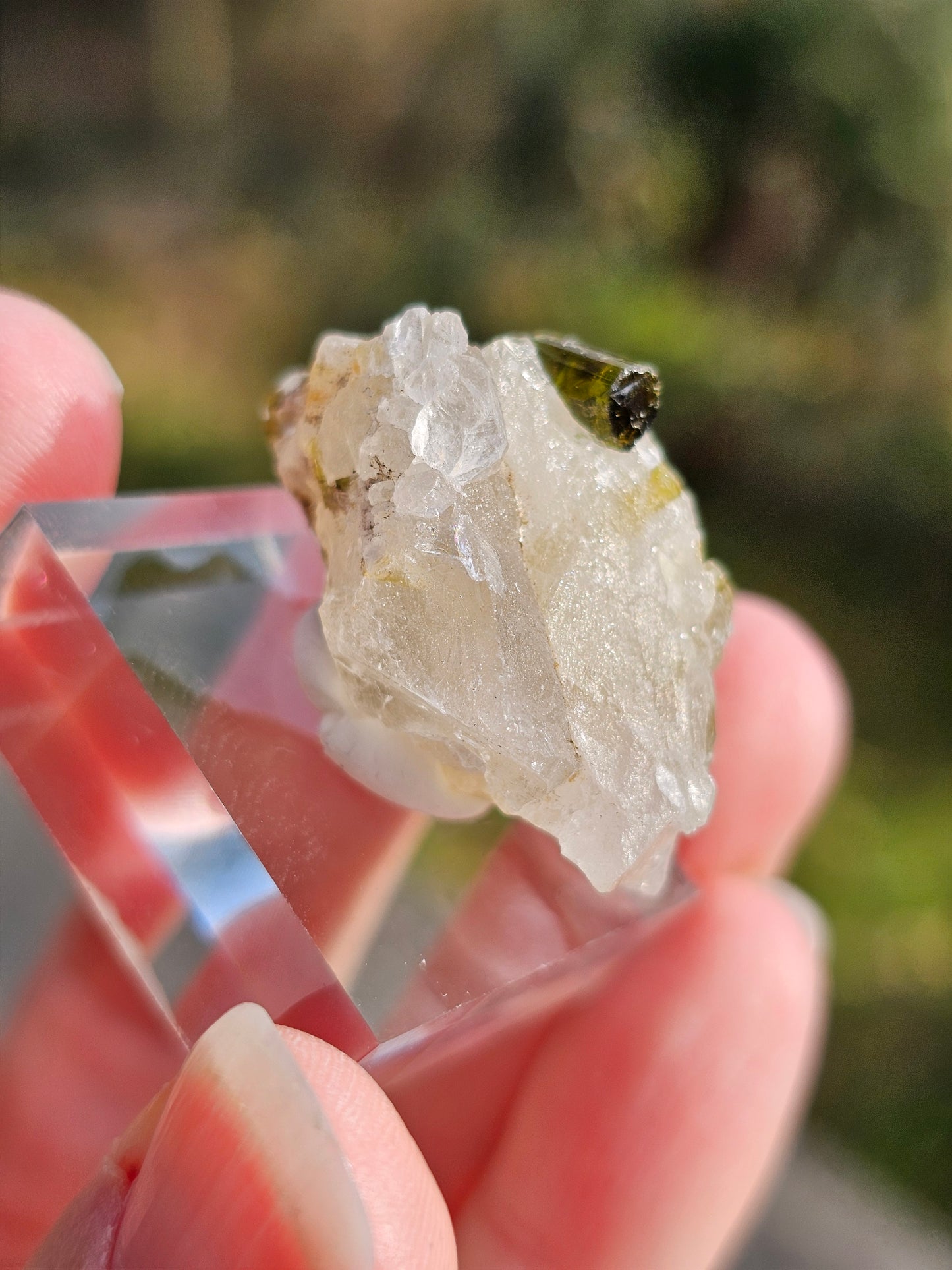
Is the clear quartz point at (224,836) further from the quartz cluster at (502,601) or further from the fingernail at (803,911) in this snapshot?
the fingernail at (803,911)

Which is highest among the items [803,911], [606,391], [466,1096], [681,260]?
[606,391]

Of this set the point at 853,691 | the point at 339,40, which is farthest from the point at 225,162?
the point at 853,691

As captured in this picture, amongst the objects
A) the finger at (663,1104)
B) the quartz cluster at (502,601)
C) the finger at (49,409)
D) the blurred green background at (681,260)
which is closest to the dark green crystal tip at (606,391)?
the quartz cluster at (502,601)

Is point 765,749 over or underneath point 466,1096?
over

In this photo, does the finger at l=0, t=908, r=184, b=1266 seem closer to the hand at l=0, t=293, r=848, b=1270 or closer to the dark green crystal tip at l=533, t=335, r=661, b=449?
the hand at l=0, t=293, r=848, b=1270

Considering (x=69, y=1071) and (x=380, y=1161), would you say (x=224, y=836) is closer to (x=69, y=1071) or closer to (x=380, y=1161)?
(x=380, y=1161)

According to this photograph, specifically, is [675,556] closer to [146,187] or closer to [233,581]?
[233,581]

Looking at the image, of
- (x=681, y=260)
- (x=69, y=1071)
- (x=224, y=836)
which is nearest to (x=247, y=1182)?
(x=224, y=836)
